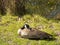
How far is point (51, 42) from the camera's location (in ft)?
30.1

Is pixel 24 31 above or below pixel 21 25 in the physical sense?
above

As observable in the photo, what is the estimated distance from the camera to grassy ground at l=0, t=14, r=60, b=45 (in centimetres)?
920

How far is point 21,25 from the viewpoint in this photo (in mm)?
10922

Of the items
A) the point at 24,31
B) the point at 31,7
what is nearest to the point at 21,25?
the point at 24,31

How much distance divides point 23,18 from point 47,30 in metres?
1.76

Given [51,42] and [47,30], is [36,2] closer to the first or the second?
[47,30]

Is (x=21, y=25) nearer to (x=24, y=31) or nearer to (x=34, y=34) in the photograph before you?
(x=24, y=31)

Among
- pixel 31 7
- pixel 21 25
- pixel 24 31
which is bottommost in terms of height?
pixel 21 25

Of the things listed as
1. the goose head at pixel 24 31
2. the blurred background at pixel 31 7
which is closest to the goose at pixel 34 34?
the goose head at pixel 24 31

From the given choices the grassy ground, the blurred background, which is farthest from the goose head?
the blurred background

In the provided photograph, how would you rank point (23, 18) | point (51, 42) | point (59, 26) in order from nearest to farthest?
point (51, 42) → point (59, 26) → point (23, 18)

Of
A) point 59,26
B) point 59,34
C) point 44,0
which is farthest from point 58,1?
point 59,34

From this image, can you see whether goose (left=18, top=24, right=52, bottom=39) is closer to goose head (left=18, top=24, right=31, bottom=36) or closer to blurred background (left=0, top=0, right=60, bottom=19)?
goose head (left=18, top=24, right=31, bottom=36)

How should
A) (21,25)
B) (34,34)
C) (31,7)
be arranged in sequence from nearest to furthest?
1. (34,34)
2. (21,25)
3. (31,7)
